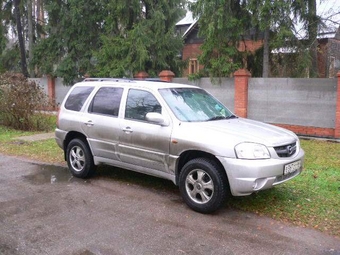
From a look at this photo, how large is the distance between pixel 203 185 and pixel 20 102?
944cm

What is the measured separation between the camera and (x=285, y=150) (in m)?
4.90

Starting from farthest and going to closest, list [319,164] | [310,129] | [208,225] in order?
[310,129] → [319,164] → [208,225]

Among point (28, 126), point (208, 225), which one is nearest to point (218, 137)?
point (208, 225)

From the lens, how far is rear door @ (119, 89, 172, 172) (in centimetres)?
529

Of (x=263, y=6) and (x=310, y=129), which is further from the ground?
(x=263, y=6)

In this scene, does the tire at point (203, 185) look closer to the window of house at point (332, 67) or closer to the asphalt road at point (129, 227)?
the asphalt road at point (129, 227)

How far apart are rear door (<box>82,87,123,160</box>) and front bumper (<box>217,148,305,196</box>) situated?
203cm

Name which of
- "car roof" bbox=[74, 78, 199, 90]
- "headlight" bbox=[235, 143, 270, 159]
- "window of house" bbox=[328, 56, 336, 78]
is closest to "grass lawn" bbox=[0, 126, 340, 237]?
"headlight" bbox=[235, 143, 270, 159]

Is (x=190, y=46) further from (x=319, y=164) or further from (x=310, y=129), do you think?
(x=319, y=164)

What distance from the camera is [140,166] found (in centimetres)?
565

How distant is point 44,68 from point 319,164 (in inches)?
640

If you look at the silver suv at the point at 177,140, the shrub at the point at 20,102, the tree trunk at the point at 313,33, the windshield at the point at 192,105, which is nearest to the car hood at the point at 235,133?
the silver suv at the point at 177,140

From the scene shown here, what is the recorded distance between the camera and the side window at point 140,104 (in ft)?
18.3

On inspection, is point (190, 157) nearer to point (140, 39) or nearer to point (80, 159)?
point (80, 159)
